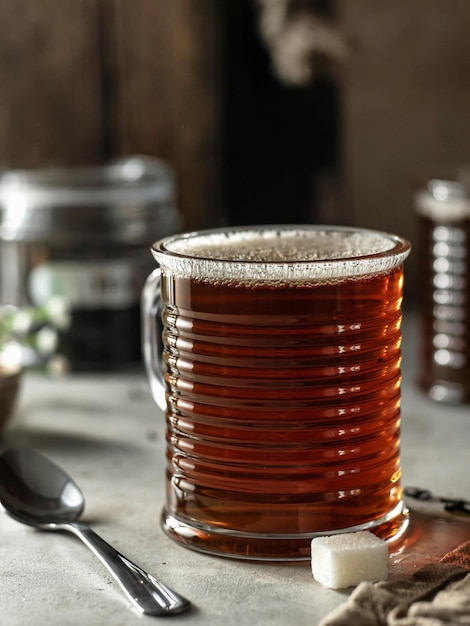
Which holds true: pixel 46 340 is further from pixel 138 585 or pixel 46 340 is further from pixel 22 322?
pixel 138 585

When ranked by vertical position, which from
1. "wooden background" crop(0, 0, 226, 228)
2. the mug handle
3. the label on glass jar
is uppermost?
"wooden background" crop(0, 0, 226, 228)

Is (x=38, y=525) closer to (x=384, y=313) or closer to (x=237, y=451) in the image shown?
(x=237, y=451)

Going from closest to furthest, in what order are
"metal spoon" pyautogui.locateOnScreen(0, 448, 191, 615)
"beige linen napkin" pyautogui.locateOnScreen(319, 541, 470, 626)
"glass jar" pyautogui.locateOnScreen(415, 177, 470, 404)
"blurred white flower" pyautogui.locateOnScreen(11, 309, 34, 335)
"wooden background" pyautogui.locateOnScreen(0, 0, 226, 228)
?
"beige linen napkin" pyautogui.locateOnScreen(319, 541, 470, 626) < "metal spoon" pyautogui.locateOnScreen(0, 448, 191, 615) < "glass jar" pyautogui.locateOnScreen(415, 177, 470, 404) < "blurred white flower" pyautogui.locateOnScreen(11, 309, 34, 335) < "wooden background" pyautogui.locateOnScreen(0, 0, 226, 228)

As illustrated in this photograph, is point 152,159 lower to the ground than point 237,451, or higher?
higher

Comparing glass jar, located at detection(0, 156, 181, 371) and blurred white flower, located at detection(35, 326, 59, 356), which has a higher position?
glass jar, located at detection(0, 156, 181, 371)

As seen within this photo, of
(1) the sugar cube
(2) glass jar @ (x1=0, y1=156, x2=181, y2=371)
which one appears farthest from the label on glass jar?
(1) the sugar cube

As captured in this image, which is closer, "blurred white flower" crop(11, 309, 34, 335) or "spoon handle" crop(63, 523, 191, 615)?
"spoon handle" crop(63, 523, 191, 615)

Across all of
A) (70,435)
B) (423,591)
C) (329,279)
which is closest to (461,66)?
(70,435)

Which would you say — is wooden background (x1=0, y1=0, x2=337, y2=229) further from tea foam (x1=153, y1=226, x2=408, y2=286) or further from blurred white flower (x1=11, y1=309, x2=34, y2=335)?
tea foam (x1=153, y1=226, x2=408, y2=286)
